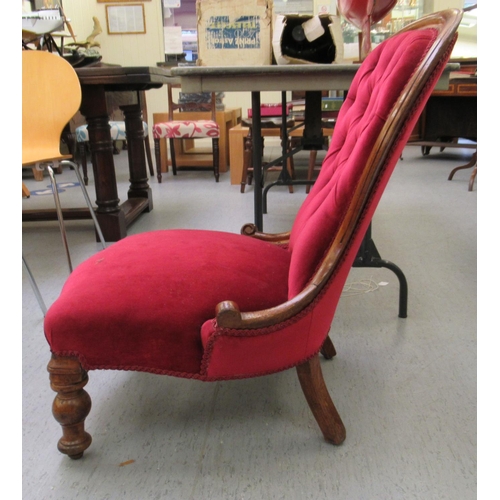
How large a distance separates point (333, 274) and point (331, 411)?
319 millimetres

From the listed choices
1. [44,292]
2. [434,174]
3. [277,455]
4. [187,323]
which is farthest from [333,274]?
[434,174]

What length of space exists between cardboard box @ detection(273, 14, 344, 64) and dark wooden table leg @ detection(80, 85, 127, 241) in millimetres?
963

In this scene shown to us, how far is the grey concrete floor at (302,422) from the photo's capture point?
974mm

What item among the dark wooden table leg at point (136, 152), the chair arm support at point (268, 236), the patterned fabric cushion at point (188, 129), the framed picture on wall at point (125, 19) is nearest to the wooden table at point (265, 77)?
the chair arm support at point (268, 236)

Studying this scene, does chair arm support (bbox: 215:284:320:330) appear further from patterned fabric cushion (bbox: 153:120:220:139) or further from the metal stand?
patterned fabric cushion (bbox: 153:120:220:139)

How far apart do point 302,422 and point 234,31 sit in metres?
1.35

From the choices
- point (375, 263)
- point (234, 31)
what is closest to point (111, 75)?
point (234, 31)

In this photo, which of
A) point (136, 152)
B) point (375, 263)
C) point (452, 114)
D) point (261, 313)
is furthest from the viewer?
point (452, 114)

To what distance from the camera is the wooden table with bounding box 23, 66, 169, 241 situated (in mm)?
2236

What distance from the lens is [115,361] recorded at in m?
0.98

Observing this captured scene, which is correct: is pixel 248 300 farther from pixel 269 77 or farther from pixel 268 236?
pixel 269 77

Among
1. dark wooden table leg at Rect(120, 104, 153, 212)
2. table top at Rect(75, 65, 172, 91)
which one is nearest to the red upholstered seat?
table top at Rect(75, 65, 172, 91)

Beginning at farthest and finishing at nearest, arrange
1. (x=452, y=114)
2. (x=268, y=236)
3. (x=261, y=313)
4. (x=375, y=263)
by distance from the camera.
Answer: (x=452, y=114) → (x=375, y=263) → (x=268, y=236) → (x=261, y=313)

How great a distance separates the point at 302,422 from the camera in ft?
3.77
